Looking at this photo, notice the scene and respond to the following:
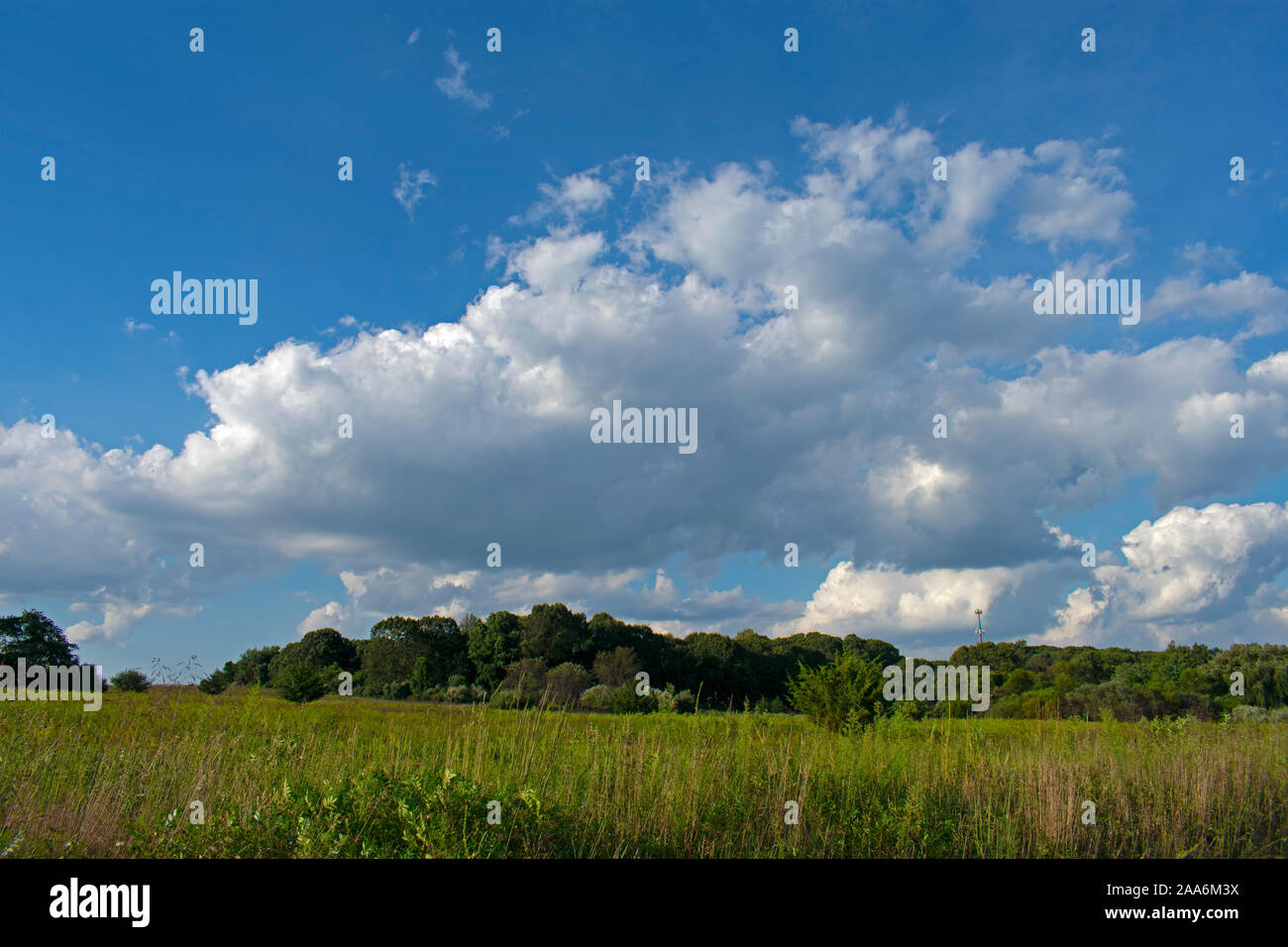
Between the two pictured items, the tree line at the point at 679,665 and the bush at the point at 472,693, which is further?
the tree line at the point at 679,665

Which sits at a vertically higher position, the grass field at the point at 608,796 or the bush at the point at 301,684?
the grass field at the point at 608,796

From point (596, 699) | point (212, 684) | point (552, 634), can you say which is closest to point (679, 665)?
point (552, 634)

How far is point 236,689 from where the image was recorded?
1596cm

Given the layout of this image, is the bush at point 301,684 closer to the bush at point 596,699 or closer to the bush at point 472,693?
the bush at point 596,699

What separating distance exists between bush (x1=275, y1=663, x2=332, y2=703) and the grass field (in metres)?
18.4

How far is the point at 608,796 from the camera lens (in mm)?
7020

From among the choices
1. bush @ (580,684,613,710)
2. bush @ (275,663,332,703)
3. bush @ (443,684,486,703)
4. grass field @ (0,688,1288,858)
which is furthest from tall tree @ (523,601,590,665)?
grass field @ (0,688,1288,858)

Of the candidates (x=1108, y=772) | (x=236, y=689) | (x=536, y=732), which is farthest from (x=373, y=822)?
(x=236, y=689)

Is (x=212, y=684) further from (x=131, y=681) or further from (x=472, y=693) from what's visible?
(x=131, y=681)

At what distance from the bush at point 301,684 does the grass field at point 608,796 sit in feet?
60.5

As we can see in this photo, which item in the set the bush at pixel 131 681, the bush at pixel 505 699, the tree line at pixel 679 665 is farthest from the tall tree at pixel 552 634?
the bush at pixel 505 699

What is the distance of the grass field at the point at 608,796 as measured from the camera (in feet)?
17.8
